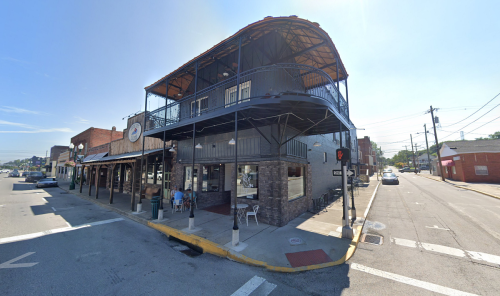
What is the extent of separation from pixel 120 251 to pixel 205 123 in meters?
5.70

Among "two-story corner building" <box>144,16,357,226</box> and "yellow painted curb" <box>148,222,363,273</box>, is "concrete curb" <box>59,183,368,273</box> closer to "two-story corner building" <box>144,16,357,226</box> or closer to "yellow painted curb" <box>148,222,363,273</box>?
"yellow painted curb" <box>148,222,363,273</box>

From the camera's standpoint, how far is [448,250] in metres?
5.62

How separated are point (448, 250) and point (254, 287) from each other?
6.12 metres

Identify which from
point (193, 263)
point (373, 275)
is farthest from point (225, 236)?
point (373, 275)

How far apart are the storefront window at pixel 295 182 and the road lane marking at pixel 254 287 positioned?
4798mm

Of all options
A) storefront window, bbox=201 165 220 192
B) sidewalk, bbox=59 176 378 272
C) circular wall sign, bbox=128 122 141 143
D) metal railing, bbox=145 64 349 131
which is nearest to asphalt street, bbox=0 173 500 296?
sidewalk, bbox=59 176 378 272

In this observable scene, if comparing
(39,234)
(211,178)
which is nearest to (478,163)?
(211,178)

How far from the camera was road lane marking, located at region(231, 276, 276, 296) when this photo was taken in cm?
383

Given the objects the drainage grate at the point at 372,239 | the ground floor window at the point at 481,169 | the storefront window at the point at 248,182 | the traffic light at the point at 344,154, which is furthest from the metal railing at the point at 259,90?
the ground floor window at the point at 481,169

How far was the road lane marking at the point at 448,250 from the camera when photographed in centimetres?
507

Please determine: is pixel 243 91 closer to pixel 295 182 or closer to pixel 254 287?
pixel 295 182

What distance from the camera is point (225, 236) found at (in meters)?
6.57

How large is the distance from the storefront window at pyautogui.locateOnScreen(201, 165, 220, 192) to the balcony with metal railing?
3365 mm

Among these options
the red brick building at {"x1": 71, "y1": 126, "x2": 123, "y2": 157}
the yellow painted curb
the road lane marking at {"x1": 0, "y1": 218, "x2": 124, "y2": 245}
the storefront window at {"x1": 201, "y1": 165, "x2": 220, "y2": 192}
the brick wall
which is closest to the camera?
the yellow painted curb
